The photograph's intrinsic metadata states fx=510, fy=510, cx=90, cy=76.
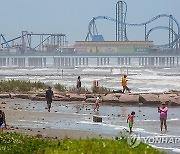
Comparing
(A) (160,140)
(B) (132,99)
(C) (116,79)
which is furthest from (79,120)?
(C) (116,79)

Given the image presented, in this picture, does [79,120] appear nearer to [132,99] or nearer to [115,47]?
[132,99]

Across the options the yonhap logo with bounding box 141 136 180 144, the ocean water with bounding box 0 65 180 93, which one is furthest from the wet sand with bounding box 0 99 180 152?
the ocean water with bounding box 0 65 180 93

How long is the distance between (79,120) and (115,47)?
162 meters

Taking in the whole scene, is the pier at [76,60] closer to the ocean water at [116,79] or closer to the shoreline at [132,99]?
the ocean water at [116,79]

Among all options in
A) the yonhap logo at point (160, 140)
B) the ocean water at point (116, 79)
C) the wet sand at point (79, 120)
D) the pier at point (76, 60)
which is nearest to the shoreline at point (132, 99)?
the wet sand at point (79, 120)

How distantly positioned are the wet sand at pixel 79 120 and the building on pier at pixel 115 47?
154985 mm

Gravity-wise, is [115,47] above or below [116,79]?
above

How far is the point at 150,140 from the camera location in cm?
1413

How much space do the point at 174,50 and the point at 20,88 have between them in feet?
513

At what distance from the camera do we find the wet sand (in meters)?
15.5

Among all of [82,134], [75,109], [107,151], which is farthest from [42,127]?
[107,151]

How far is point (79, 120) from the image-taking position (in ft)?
62.7

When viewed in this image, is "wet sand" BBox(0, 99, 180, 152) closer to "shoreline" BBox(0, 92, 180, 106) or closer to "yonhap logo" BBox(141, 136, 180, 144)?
"yonhap logo" BBox(141, 136, 180, 144)

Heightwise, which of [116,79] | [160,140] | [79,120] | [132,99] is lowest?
[160,140]
